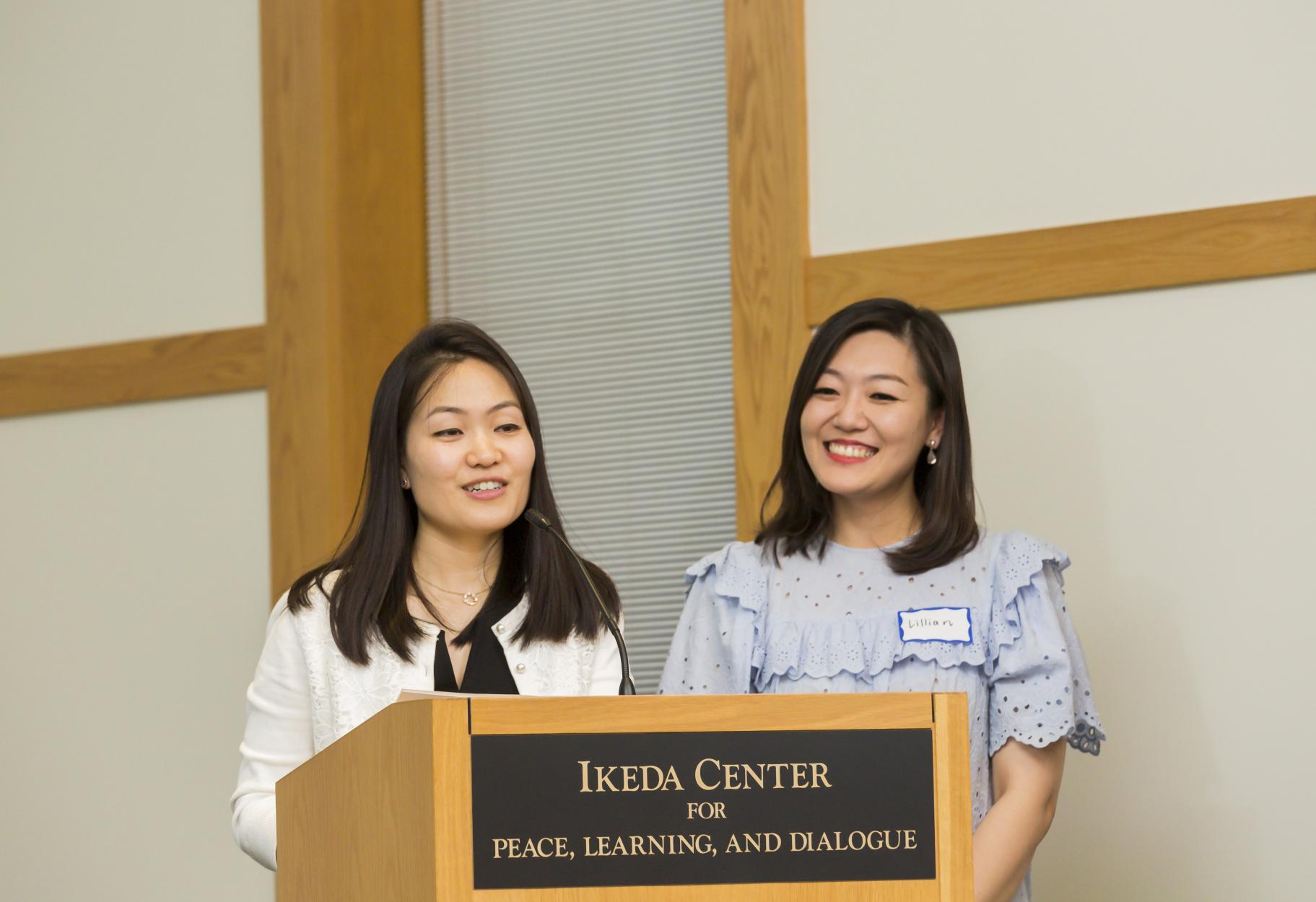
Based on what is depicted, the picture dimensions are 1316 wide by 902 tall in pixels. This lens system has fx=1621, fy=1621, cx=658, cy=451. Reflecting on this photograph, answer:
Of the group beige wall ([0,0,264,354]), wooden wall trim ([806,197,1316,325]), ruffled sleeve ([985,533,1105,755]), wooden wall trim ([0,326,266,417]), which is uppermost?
beige wall ([0,0,264,354])

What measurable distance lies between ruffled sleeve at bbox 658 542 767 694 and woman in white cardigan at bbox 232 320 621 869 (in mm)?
338

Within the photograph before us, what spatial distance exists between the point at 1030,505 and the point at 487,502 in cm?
135

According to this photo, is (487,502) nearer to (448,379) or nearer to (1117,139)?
(448,379)

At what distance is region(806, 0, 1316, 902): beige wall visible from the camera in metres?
3.05

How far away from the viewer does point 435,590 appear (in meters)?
2.41

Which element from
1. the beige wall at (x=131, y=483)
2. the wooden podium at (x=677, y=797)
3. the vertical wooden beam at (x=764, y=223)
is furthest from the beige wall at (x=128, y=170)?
the wooden podium at (x=677, y=797)

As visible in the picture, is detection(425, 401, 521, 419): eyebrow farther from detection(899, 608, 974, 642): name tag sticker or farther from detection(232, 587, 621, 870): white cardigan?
detection(899, 608, 974, 642): name tag sticker

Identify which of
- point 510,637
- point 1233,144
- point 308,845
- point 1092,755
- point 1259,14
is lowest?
point 1092,755

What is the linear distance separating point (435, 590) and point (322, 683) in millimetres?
220

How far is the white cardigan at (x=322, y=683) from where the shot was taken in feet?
7.47

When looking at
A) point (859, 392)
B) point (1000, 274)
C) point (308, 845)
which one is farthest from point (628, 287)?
point (308, 845)

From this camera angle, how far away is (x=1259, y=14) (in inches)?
126

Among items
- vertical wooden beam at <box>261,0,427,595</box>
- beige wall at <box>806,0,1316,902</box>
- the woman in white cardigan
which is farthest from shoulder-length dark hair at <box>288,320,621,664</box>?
vertical wooden beam at <box>261,0,427,595</box>

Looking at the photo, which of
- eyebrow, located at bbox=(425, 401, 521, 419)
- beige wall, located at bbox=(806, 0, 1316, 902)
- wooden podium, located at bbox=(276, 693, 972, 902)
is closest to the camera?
wooden podium, located at bbox=(276, 693, 972, 902)
